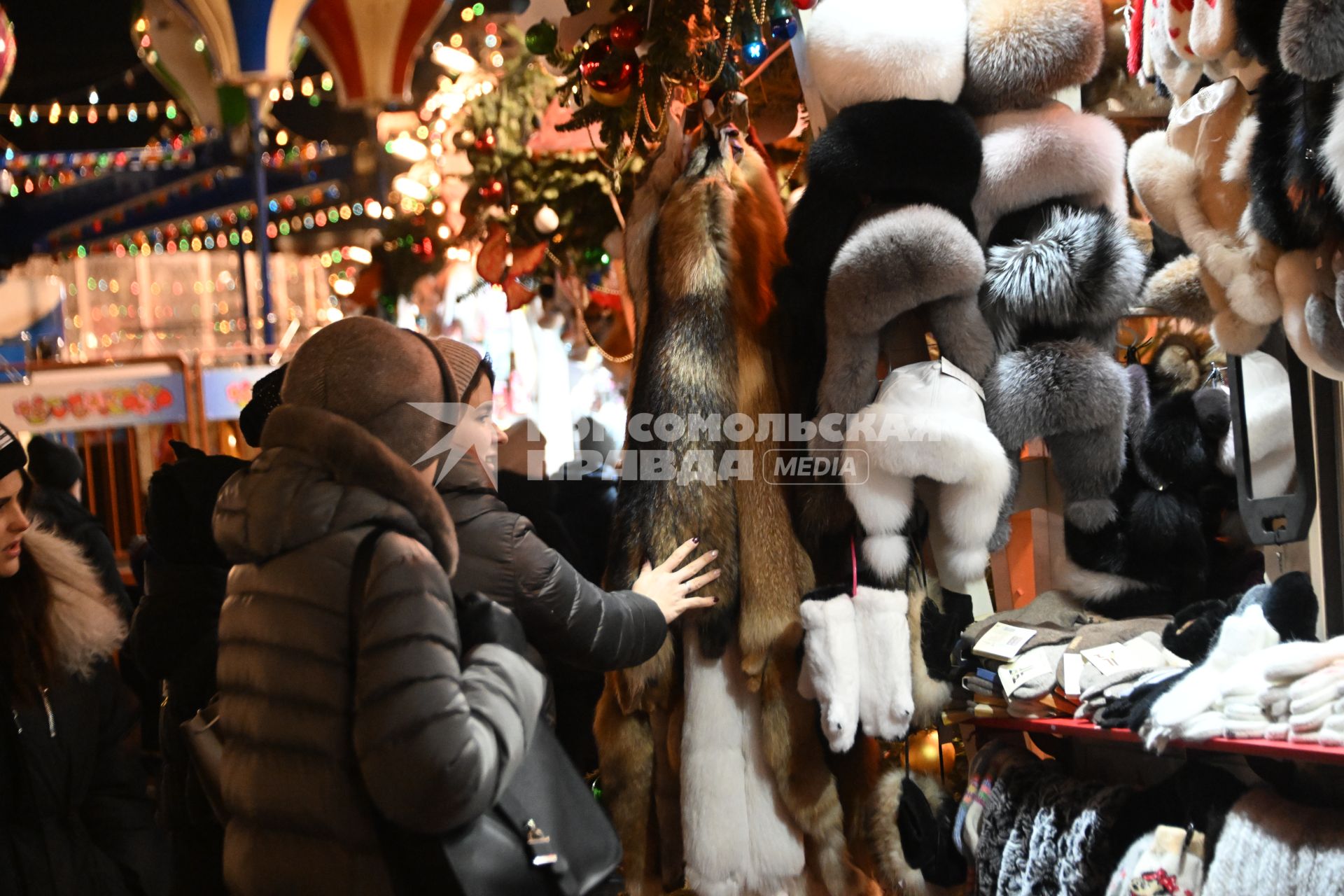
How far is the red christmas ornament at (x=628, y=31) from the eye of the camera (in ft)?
9.49

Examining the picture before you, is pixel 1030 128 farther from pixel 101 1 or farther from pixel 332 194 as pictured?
pixel 332 194

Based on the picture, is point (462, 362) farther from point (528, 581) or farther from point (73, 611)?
point (73, 611)

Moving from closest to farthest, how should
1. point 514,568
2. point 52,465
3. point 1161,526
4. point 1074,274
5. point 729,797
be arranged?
point 514,568 → point 1074,274 → point 1161,526 → point 729,797 → point 52,465

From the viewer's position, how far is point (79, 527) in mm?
3936

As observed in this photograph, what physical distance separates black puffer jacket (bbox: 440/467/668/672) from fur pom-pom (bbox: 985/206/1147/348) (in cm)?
102

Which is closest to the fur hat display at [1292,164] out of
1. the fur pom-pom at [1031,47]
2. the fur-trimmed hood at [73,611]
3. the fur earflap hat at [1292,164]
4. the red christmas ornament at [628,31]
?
the fur earflap hat at [1292,164]

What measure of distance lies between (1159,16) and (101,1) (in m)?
7.89

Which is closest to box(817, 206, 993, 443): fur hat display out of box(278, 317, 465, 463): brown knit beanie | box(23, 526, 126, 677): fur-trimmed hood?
box(278, 317, 465, 463): brown knit beanie

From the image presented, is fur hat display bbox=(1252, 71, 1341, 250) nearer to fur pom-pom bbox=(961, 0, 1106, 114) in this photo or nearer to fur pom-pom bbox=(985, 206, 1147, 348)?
fur pom-pom bbox=(985, 206, 1147, 348)

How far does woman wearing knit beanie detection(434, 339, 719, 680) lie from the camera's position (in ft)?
6.92

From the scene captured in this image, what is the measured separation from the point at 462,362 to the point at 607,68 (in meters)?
1.11

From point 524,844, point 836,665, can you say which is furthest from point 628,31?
point 524,844

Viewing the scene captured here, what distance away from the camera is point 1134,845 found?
2.21 meters

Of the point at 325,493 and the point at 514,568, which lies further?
the point at 514,568
